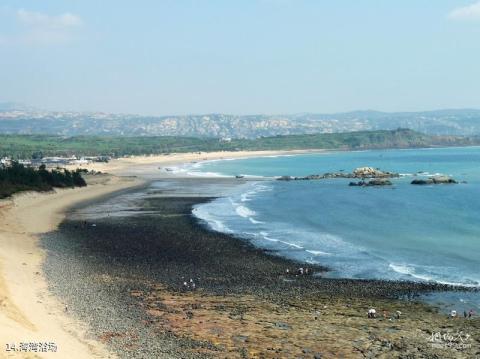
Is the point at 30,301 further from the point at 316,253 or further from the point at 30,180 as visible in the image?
the point at 30,180

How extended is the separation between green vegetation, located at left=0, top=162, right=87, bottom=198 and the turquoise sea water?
960 inches

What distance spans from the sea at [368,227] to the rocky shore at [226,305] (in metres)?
3.06

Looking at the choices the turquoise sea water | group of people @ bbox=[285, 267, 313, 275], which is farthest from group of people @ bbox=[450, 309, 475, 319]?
group of people @ bbox=[285, 267, 313, 275]

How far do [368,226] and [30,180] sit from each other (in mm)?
48827

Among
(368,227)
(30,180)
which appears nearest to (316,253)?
(368,227)

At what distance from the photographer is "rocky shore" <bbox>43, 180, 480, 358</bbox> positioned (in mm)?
22109

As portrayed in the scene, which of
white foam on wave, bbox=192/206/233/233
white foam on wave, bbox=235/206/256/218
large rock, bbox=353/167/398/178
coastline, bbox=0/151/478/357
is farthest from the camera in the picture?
large rock, bbox=353/167/398/178

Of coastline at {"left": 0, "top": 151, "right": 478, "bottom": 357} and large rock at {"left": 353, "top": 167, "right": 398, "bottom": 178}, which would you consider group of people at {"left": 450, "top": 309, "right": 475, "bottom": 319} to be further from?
large rock at {"left": 353, "top": 167, "right": 398, "bottom": 178}

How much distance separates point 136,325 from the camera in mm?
24297

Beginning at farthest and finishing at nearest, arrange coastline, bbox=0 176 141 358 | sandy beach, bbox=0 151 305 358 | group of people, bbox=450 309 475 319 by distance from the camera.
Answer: group of people, bbox=450 309 475 319
coastline, bbox=0 176 141 358
sandy beach, bbox=0 151 305 358

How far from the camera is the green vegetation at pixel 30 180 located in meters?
74.6

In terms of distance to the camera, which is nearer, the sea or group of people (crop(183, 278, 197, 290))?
group of people (crop(183, 278, 197, 290))

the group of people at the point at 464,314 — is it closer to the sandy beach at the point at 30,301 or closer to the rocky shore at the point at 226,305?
the rocky shore at the point at 226,305

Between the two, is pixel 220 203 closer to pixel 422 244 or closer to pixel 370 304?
pixel 422 244
